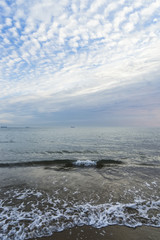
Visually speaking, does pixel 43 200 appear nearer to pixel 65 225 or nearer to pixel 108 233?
pixel 65 225

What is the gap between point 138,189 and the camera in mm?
9062

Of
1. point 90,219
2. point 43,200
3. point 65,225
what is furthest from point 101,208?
point 43,200

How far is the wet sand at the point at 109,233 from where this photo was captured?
16.0ft

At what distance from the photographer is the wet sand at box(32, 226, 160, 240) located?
16.0ft

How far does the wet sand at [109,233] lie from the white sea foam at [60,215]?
0.27 metres

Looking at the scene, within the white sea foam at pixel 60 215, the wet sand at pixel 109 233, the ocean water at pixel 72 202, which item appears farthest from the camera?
the ocean water at pixel 72 202

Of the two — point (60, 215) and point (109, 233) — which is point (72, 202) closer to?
point (60, 215)

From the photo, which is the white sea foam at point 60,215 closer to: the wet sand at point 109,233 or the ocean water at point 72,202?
the ocean water at point 72,202

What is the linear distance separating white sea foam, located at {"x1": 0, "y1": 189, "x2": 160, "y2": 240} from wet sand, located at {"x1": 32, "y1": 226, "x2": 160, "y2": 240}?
27 cm

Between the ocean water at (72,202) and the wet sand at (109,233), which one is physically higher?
the wet sand at (109,233)

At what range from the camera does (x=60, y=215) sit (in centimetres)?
633

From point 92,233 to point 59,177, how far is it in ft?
23.4

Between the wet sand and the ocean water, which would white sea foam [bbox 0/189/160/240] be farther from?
the wet sand

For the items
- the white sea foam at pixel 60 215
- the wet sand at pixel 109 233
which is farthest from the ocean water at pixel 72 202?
the wet sand at pixel 109 233
